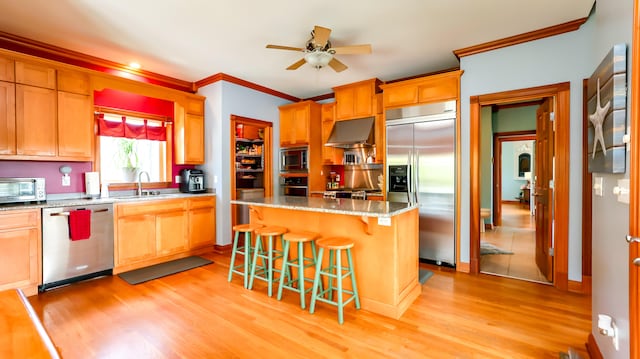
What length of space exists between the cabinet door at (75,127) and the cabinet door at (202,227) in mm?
1522

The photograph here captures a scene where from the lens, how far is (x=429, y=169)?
3961mm

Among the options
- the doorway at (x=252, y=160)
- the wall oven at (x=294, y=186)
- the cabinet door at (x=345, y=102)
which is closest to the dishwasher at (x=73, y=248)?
the doorway at (x=252, y=160)

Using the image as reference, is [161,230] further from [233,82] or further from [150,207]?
[233,82]

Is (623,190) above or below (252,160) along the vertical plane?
below

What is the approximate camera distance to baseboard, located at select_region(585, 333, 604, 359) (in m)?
1.88

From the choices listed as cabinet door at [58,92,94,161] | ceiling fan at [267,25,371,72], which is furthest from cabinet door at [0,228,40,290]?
ceiling fan at [267,25,371,72]

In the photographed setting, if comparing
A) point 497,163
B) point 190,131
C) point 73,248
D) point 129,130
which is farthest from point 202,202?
point 497,163

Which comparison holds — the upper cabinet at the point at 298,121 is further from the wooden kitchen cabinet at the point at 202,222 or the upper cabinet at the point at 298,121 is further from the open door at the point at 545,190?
the open door at the point at 545,190

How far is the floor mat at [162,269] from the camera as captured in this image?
11.4 ft

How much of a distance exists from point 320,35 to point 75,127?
3168 mm

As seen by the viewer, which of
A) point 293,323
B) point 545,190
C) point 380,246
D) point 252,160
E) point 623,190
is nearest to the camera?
point 623,190

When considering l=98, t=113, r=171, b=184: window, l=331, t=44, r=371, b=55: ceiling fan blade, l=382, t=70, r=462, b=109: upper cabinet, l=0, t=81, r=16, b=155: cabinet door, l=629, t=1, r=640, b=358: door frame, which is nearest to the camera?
l=629, t=1, r=640, b=358: door frame

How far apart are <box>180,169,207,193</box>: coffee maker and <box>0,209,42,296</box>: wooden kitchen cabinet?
1815mm

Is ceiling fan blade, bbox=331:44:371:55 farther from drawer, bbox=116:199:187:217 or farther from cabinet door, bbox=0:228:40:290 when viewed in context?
cabinet door, bbox=0:228:40:290
